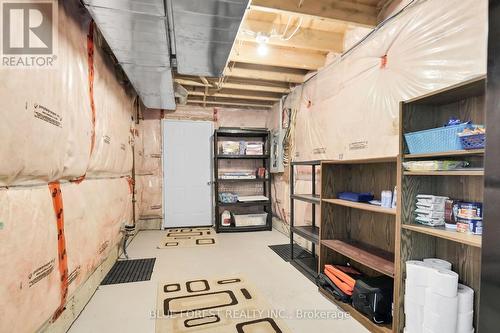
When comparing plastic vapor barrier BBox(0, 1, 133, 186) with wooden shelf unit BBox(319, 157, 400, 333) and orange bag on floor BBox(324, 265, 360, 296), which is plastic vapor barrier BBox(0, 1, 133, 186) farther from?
orange bag on floor BBox(324, 265, 360, 296)

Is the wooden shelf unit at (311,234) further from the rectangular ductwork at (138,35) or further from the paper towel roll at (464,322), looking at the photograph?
the rectangular ductwork at (138,35)

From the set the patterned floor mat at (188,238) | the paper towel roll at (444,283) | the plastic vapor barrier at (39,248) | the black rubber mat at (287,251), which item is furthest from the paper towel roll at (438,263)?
the patterned floor mat at (188,238)

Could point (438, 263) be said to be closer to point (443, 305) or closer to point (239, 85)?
point (443, 305)

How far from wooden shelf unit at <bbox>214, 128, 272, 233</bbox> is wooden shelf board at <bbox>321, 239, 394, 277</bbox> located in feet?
7.34

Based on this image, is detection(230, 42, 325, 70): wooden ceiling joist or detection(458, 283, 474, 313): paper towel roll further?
detection(230, 42, 325, 70): wooden ceiling joist

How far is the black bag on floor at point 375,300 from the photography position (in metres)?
1.72

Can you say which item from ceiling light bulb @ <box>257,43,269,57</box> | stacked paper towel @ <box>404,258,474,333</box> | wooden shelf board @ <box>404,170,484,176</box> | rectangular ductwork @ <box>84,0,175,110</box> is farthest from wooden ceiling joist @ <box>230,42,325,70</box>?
stacked paper towel @ <box>404,258,474,333</box>

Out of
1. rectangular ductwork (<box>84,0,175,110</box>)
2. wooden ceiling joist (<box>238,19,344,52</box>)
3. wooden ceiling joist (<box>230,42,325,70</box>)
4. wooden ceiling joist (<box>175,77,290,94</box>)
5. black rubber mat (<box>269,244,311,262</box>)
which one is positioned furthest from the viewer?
wooden ceiling joist (<box>175,77,290,94</box>)

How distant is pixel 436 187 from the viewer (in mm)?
1668

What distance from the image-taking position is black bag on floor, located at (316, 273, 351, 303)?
6.55 ft

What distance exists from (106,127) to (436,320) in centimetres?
313

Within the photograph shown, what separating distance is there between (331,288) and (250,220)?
2462mm

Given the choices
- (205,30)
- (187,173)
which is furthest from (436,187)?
(187,173)

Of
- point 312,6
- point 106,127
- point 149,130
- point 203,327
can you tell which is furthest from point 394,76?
point 149,130
